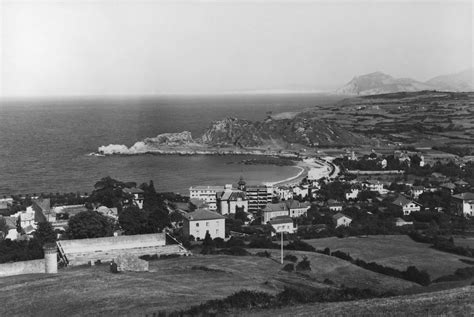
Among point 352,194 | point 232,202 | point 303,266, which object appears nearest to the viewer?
point 303,266

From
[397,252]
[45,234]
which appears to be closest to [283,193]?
[397,252]

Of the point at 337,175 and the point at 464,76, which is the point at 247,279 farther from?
the point at 464,76

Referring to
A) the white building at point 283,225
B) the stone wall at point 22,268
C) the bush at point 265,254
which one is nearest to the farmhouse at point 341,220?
the white building at point 283,225

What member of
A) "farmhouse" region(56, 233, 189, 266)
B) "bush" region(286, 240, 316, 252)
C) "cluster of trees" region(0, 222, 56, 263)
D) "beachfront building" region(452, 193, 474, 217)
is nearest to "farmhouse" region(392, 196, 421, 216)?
"beachfront building" region(452, 193, 474, 217)

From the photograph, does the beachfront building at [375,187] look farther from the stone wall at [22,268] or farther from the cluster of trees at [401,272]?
the stone wall at [22,268]

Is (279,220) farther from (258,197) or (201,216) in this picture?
(258,197)
